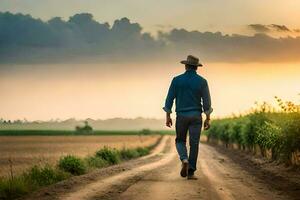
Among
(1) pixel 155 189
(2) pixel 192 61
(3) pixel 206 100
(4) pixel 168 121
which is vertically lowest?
(1) pixel 155 189

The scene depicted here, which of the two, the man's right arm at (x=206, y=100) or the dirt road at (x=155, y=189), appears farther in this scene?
the man's right arm at (x=206, y=100)

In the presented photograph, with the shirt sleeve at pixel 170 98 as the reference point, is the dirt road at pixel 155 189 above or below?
below

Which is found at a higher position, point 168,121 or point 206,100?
point 206,100

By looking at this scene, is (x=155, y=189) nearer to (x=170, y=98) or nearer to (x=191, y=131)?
(x=191, y=131)

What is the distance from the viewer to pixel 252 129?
39.8 m

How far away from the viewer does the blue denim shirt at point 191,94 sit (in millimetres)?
15461

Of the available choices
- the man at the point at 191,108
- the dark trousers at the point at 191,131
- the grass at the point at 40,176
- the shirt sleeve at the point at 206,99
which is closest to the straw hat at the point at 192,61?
the man at the point at 191,108

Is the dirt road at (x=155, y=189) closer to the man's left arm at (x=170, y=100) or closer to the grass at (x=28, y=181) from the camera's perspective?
the grass at (x=28, y=181)

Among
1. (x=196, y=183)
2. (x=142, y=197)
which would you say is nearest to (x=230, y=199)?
(x=142, y=197)

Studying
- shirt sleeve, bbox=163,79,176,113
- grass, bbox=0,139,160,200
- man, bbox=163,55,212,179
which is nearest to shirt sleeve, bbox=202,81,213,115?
man, bbox=163,55,212,179

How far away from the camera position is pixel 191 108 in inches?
608

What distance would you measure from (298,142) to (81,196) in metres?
11.6

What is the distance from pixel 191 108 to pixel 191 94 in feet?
1.09

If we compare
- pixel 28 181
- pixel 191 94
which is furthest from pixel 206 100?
pixel 28 181
